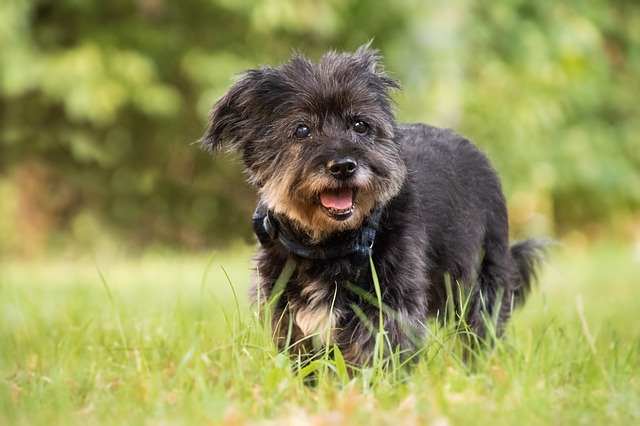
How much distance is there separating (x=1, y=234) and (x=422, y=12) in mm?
7216

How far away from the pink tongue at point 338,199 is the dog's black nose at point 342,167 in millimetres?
92

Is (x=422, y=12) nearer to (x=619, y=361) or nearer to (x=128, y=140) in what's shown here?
(x=128, y=140)

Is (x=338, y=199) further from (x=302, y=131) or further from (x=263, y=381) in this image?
(x=263, y=381)

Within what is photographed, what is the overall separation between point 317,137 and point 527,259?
2.11m

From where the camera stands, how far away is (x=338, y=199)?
3.98 metres

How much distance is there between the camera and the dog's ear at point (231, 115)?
14.1 feet

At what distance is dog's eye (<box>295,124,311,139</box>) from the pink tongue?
0.30 m

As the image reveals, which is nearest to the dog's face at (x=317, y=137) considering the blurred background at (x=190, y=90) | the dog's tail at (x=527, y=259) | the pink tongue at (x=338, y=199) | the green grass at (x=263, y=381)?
the pink tongue at (x=338, y=199)

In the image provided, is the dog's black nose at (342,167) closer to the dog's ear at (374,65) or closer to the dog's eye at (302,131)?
the dog's eye at (302,131)

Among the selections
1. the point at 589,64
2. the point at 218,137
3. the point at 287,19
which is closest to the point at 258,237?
the point at 218,137

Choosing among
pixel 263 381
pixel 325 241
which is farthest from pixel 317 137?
pixel 263 381

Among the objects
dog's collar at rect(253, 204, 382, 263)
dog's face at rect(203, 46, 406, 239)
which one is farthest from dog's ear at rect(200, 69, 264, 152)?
dog's collar at rect(253, 204, 382, 263)

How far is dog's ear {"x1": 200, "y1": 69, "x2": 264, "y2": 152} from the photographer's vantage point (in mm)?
4305

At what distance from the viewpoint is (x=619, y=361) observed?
394 cm
